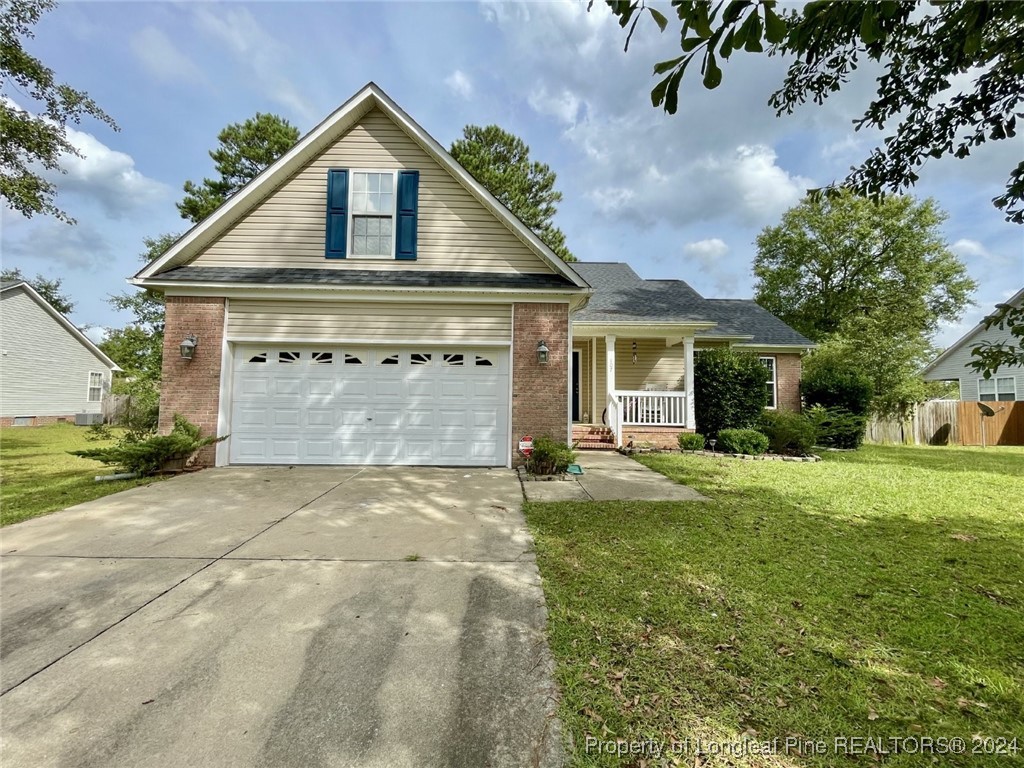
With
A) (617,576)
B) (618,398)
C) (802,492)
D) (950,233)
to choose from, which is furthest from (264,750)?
(950,233)

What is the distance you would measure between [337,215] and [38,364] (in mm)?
23642

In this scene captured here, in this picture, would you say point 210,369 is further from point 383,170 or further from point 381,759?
point 381,759

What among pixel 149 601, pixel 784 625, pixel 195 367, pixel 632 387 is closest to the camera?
pixel 784 625

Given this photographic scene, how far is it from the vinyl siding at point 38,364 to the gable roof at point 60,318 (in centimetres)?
15

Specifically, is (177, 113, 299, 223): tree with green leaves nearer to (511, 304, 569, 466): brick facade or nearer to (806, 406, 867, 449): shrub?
(511, 304, 569, 466): brick facade

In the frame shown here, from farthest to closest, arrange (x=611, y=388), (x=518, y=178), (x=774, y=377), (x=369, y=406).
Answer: (x=518, y=178), (x=774, y=377), (x=611, y=388), (x=369, y=406)

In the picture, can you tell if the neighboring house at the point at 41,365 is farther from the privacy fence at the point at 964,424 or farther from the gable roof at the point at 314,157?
the privacy fence at the point at 964,424

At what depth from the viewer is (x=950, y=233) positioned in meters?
22.9

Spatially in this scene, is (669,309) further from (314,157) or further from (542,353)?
(314,157)

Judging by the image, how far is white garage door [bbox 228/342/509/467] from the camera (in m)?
8.07

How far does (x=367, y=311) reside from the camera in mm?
8094

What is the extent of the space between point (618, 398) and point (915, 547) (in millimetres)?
7245

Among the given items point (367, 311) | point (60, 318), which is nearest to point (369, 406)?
point (367, 311)

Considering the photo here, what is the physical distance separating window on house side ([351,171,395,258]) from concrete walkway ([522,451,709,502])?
5617mm
